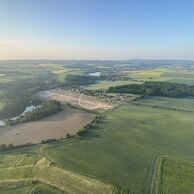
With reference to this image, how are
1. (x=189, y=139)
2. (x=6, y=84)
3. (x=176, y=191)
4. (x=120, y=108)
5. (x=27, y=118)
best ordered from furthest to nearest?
1. (x=6, y=84)
2. (x=120, y=108)
3. (x=27, y=118)
4. (x=189, y=139)
5. (x=176, y=191)

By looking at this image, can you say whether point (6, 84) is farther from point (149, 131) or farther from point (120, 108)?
point (149, 131)

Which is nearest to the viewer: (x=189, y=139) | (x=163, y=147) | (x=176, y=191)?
(x=176, y=191)

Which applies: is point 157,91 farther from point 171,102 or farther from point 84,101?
point 84,101

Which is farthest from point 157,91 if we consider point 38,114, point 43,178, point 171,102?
point 43,178

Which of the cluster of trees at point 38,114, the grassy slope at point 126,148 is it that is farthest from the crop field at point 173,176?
the cluster of trees at point 38,114

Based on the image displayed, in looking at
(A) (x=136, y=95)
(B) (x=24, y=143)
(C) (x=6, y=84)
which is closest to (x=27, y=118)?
(B) (x=24, y=143)

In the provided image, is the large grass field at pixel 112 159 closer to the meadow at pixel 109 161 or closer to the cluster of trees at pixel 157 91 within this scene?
the meadow at pixel 109 161
